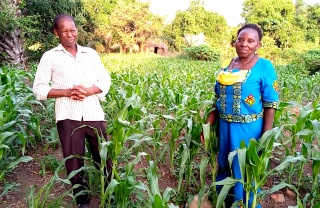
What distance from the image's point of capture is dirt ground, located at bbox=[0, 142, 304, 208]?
2404 mm

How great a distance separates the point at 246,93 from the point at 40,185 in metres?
2.07

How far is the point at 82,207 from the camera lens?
7.29 ft

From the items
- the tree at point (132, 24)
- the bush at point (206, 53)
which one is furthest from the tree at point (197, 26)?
the bush at point (206, 53)

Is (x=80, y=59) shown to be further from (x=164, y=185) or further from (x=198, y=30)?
(x=198, y=30)

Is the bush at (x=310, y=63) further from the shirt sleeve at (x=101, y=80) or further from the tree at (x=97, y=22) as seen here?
the shirt sleeve at (x=101, y=80)

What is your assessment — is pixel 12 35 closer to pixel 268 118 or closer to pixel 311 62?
pixel 268 118

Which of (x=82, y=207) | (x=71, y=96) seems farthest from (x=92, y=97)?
(x=82, y=207)

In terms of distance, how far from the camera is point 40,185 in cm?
266

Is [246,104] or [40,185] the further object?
[40,185]

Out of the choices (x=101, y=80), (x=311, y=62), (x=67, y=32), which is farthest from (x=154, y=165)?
(x=311, y=62)

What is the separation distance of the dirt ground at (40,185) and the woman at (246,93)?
2.24 ft

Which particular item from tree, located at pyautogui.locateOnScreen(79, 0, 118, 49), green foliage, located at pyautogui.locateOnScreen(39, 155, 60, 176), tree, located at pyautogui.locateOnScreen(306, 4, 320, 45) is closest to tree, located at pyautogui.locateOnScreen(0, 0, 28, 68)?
tree, located at pyautogui.locateOnScreen(79, 0, 118, 49)

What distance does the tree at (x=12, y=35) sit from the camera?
7.93 meters

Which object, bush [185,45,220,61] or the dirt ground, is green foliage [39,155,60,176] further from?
bush [185,45,220,61]
